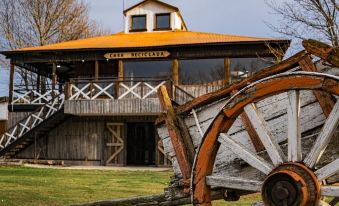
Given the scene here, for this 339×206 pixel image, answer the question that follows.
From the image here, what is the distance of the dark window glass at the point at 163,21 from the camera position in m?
31.2

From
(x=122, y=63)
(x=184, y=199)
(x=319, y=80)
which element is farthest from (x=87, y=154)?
(x=319, y=80)

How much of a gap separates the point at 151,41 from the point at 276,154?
76.2 feet

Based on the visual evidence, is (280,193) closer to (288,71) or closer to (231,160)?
(231,160)

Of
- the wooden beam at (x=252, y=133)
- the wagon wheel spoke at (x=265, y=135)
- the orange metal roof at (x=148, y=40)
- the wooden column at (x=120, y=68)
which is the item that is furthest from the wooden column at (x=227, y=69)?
the wagon wheel spoke at (x=265, y=135)

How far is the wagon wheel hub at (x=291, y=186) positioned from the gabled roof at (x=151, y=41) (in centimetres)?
1997

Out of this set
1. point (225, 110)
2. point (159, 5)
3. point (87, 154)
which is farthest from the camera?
point (159, 5)

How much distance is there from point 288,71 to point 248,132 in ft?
2.12

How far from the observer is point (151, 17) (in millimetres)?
30891

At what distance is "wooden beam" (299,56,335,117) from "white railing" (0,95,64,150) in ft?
71.2

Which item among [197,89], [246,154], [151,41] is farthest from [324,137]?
[151,41]

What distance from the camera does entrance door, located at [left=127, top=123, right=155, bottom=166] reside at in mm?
25625

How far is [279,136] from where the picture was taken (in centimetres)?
436

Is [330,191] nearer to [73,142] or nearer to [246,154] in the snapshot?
[246,154]

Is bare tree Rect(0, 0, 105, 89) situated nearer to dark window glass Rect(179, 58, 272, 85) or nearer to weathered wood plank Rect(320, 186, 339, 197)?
dark window glass Rect(179, 58, 272, 85)
